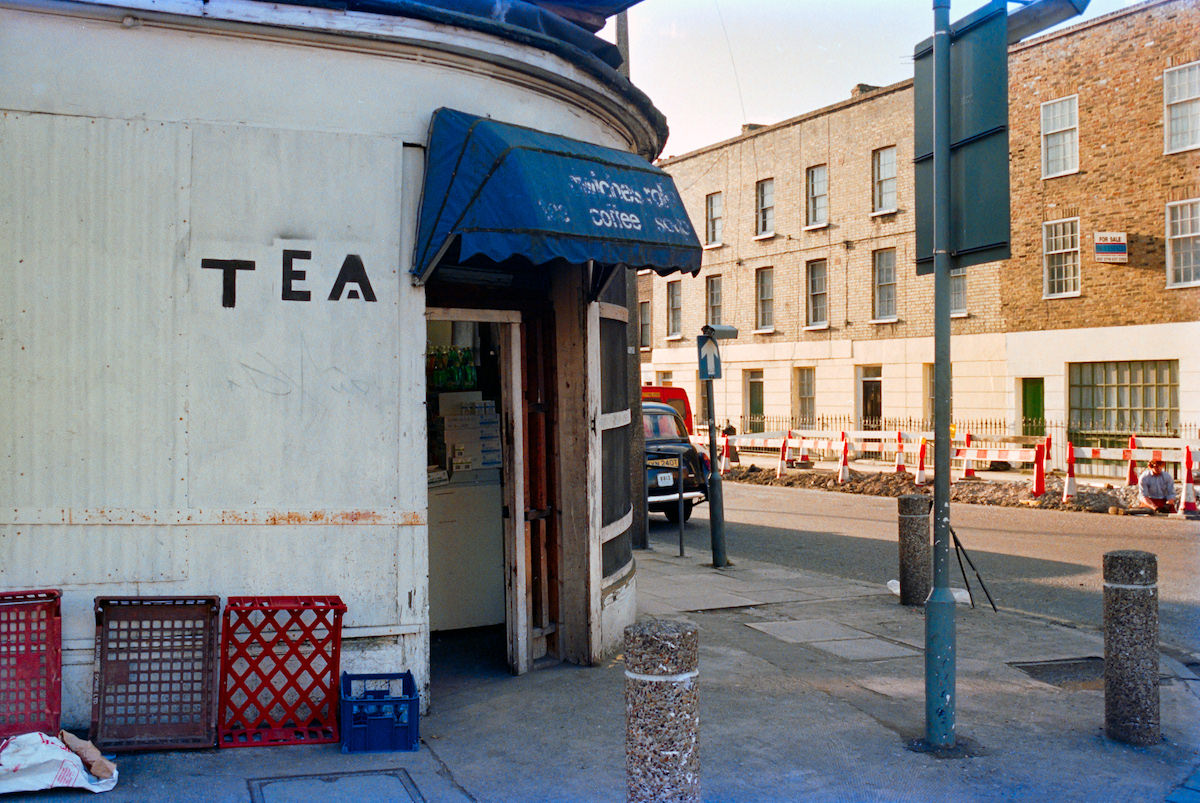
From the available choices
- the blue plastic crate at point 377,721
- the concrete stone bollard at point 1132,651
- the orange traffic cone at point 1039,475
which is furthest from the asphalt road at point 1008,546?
the blue plastic crate at point 377,721

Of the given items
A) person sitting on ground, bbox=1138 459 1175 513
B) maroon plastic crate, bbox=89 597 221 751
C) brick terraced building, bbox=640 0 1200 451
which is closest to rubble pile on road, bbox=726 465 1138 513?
person sitting on ground, bbox=1138 459 1175 513

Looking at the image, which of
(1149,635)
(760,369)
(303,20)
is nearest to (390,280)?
(303,20)

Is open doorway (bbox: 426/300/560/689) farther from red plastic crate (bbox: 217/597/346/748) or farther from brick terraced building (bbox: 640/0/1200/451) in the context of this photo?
brick terraced building (bbox: 640/0/1200/451)

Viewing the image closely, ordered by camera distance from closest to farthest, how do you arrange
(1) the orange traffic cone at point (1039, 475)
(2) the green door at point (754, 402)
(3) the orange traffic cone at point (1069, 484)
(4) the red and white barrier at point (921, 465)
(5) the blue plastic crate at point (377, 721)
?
1. (5) the blue plastic crate at point (377, 721)
2. (3) the orange traffic cone at point (1069, 484)
3. (1) the orange traffic cone at point (1039, 475)
4. (4) the red and white barrier at point (921, 465)
5. (2) the green door at point (754, 402)

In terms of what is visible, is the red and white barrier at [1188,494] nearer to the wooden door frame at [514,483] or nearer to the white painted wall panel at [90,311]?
the wooden door frame at [514,483]

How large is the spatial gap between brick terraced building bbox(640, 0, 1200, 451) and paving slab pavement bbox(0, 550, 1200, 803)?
19.1 meters

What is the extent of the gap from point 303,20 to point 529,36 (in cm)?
137

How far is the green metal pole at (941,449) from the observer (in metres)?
5.90

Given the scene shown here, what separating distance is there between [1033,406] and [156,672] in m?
26.5

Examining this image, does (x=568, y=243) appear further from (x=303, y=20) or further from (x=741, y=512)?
(x=741, y=512)

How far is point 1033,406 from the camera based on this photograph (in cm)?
2811

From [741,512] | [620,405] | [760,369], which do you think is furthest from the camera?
[760,369]

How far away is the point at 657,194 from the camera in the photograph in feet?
22.2

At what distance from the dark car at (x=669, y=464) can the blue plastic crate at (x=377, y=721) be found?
11.0m
